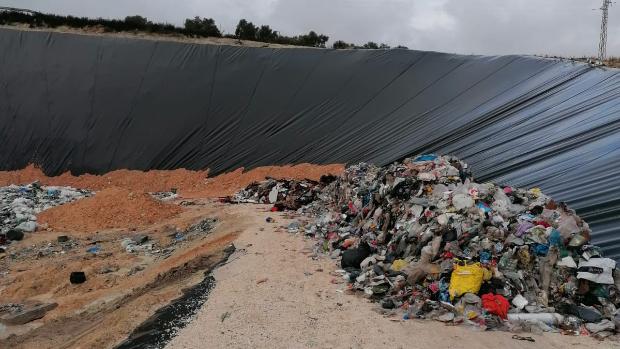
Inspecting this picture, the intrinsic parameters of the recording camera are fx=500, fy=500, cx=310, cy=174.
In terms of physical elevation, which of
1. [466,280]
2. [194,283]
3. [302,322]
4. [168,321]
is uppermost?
[466,280]

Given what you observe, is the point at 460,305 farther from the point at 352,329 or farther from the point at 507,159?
the point at 507,159

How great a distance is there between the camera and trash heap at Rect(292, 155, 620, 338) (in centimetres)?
505

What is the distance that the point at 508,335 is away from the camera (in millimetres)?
4707

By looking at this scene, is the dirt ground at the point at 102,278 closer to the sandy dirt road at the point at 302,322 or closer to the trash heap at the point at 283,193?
the sandy dirt road at the point at 302,322

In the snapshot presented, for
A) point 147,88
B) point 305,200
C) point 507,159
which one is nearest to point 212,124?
point 147,88

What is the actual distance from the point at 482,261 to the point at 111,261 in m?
6.60

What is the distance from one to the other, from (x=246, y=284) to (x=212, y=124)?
43.3ft

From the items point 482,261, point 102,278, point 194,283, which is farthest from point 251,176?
point 482,261

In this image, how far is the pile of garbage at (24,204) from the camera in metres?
11.3

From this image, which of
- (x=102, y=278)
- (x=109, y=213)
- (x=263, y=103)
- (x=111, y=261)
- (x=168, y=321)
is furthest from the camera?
(x=263, y=103)

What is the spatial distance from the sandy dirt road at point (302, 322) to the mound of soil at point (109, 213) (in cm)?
599

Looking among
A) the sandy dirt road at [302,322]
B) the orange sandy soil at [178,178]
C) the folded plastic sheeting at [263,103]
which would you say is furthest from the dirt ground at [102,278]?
the folded plastic sheeting at [263,103]

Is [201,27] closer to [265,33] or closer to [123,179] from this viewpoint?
[265,33]

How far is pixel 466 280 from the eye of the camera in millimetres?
5293
